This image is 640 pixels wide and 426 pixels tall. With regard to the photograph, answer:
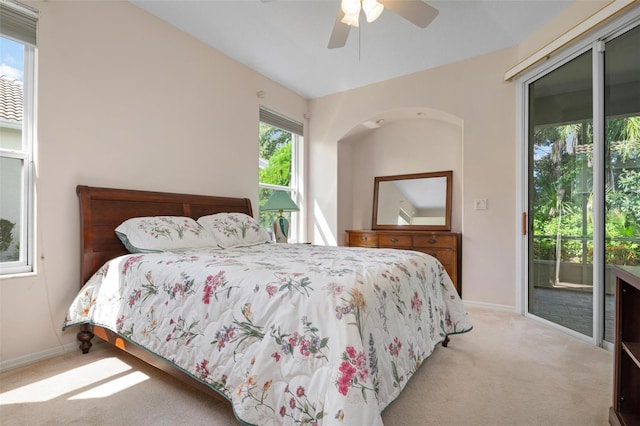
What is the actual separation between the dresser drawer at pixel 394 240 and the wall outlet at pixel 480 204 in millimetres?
839

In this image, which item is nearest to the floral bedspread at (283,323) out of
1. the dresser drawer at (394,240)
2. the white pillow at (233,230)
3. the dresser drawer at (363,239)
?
the white pillow at (233,230)

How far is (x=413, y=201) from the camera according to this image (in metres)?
4.33

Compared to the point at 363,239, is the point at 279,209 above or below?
above

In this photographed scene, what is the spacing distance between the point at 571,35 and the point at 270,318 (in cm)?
311

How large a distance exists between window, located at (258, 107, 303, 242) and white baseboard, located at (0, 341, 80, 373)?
2265 mm

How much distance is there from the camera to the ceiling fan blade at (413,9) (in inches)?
76.6

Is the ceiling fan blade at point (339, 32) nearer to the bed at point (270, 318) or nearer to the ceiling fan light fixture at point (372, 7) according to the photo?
the ceiling fan light fixture at point (372, 7)

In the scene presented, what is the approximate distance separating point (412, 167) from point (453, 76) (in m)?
1.24

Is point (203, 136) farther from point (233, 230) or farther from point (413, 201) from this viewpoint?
point (413, 201)

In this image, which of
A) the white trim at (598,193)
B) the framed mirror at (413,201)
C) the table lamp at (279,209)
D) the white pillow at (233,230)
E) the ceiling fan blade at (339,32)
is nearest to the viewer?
the ceiling fan blade at (339,32)

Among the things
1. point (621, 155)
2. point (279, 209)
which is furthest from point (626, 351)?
point (279, 209)

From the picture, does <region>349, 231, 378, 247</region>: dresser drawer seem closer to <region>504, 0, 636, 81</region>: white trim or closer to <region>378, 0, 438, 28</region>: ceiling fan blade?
<region>504, 0, 636, 81</region>: white trim

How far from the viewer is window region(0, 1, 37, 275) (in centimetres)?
205

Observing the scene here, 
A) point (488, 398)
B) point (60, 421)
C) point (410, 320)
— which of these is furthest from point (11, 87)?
point (488, 398)
